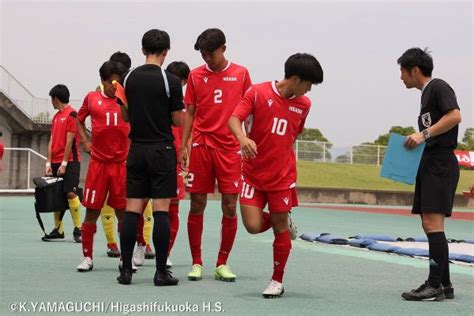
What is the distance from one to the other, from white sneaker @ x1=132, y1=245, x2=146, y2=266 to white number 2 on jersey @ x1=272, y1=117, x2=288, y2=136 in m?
2.56

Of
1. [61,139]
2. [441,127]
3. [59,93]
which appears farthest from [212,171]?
[61,139]

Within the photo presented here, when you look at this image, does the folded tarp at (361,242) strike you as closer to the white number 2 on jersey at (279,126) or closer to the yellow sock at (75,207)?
the yellow sock at (75,207)

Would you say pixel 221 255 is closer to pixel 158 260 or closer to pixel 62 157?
pixel 158 260

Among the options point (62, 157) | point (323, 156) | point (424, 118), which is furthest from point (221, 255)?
point (323, 156)

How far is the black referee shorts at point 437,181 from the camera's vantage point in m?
7.43

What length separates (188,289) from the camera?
7430mm

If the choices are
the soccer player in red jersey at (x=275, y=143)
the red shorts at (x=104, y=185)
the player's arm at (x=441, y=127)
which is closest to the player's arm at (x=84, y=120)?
the red shorts at (x=104, y=185)

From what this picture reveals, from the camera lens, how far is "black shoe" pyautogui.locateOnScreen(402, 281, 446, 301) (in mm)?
7211

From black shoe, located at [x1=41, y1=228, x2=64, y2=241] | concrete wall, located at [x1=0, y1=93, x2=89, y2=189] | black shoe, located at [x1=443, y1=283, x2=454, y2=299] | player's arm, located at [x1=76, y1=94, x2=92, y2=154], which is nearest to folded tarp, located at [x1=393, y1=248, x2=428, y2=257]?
black shoe, located at [x1=443, y1=283, x2=454, y2=299]

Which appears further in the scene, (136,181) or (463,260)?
(463,260)

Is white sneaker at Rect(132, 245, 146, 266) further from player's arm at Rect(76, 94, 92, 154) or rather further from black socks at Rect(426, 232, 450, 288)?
black socks at Rect(426, 232, 450, 288)

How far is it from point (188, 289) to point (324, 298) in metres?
1.12

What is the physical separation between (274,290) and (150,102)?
195cm

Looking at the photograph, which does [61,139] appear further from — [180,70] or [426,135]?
[426,135]
